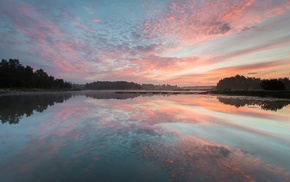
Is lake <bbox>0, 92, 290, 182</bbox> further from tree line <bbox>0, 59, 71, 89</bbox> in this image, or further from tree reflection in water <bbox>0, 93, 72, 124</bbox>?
tree line <bbox>0, 59, 71, 89</bbox>

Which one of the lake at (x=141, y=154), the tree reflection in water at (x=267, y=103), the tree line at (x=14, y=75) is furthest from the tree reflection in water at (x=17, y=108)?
the tree line at (x=14, y=75)

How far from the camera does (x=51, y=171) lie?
6.72m

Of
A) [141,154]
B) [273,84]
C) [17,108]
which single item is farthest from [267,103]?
[17,108]

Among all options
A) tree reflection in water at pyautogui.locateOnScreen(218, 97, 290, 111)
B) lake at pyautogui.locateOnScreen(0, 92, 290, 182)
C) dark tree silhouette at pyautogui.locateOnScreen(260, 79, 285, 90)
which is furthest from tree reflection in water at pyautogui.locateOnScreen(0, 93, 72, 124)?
dark tree silhouette at pyautogui.locateOnScreen(260, 79, 285, 90)

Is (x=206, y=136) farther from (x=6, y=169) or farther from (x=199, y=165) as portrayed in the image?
(x=6, y=169)

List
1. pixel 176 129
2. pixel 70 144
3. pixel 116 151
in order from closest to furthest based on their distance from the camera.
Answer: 1. pixel 116 151
2. pixel 70 144
3. pixel 176 129

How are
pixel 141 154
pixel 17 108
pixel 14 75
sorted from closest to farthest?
pixel 141 154, pixel 17 108, pixel 14 75

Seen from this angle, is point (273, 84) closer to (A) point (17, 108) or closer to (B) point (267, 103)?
(B) point (267, 103)

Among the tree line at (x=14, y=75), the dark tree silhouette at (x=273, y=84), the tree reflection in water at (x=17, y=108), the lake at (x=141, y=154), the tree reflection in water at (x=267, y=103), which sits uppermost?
the tree line at (x=14, y=75)

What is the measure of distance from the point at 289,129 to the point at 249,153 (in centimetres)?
838

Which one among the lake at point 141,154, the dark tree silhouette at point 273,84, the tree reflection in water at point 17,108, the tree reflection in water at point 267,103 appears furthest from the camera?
the dark tree silhouette at point 273,84

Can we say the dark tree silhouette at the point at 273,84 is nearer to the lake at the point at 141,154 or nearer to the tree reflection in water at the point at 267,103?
the tree reflection in water at the point at 267,103

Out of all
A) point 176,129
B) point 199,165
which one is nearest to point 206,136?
point 176,129

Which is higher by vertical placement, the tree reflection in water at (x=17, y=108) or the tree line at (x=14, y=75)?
the tree line at (x=14, y=75)
